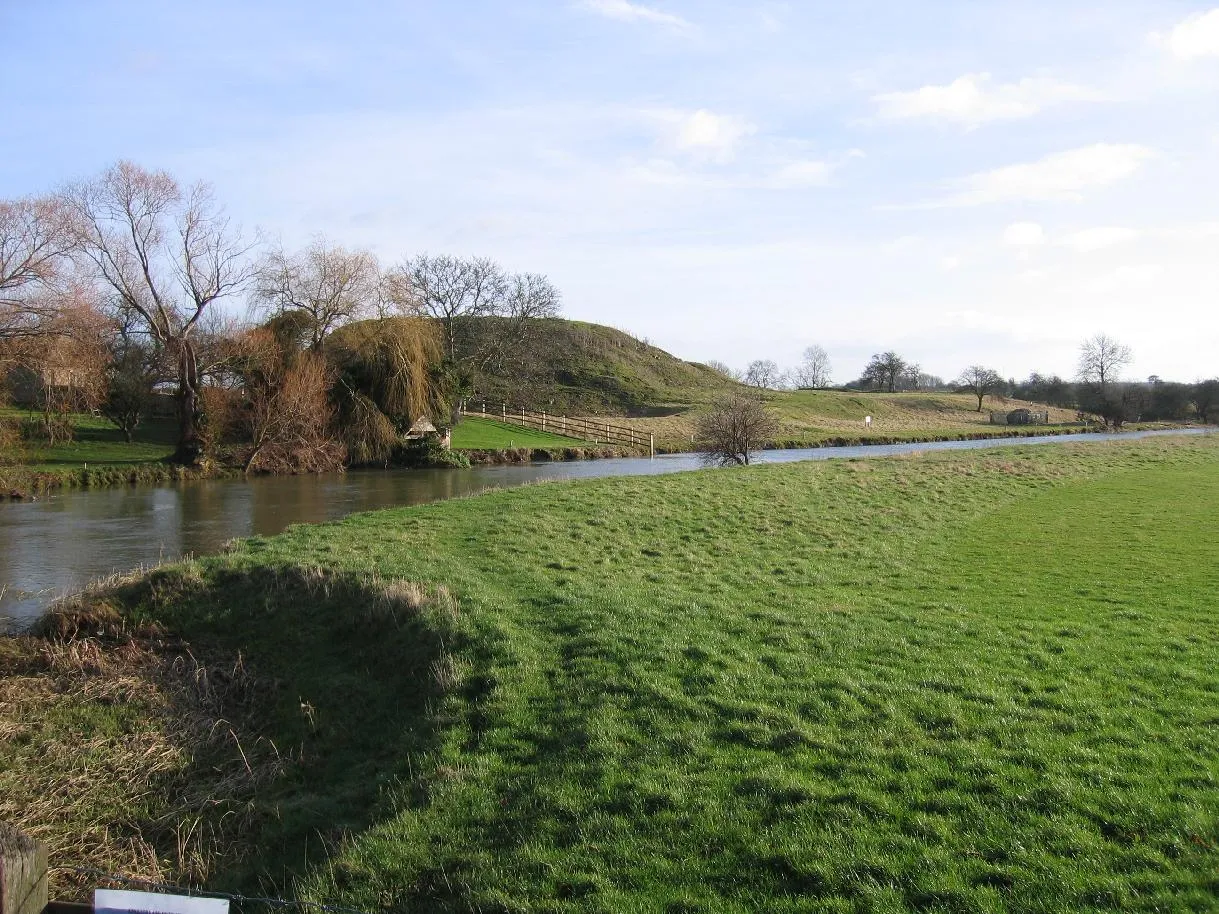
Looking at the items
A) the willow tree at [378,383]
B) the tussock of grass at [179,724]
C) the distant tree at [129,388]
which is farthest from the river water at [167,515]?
the distant tree at [129,388]

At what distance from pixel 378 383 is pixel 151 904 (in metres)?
40.8

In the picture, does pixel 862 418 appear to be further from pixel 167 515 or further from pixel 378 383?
pixel 167 515

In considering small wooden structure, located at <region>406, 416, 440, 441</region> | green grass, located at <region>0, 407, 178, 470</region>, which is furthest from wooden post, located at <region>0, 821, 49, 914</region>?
small wooden structure, located at <region>406, 416, 440, 441</region>

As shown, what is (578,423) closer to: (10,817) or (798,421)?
(798,421)

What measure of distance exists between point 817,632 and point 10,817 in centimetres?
838

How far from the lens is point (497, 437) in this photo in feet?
176

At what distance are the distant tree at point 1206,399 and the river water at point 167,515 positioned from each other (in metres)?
71.5

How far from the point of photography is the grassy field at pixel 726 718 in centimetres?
498

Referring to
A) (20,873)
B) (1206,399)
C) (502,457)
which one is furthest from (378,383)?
(1206,399)

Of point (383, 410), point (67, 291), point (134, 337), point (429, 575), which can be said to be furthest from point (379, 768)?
point (134, 337)

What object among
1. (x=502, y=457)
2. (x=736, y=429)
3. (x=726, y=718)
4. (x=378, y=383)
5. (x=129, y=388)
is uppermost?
→ (x=378, y=383)

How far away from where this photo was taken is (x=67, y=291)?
96.9ft

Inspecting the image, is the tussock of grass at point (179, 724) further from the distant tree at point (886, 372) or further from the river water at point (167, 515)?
the distant tree at point (886, 372)

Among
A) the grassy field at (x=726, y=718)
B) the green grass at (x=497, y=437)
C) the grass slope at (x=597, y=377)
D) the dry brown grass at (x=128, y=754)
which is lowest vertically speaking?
the dry brown grass at (x=128, y=754)
